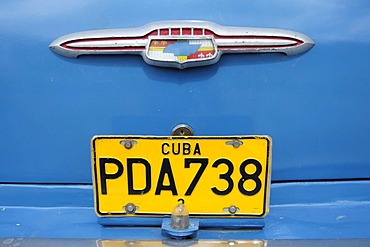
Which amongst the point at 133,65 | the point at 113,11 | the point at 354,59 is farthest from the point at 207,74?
the point at 354,59

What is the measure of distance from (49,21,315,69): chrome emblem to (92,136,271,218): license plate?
23cm

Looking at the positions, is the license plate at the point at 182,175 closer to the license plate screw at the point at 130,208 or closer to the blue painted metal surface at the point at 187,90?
the license plate screw at the point at 130,208

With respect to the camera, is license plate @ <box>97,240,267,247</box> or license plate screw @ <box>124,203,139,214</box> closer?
license plate @ <box>97,240,267,247</box>

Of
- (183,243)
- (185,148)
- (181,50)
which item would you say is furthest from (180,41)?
(183,243)

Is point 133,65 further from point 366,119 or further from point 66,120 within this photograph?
point 366,119

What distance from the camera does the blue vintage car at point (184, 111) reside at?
4.50 feet

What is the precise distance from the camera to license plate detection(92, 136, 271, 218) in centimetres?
135

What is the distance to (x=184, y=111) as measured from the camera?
56.6 inches

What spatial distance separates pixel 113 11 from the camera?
139cm

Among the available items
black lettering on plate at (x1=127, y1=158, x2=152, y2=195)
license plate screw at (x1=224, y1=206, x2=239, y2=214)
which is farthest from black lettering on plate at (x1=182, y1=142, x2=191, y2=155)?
license plate screw at (x1=224, y1=206, x2=239, y2=214)

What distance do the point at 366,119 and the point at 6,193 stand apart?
109 centimetres

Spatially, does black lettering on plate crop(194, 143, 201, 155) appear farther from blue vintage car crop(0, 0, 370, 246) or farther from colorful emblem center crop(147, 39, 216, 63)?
colorful emblem center crop(147, 39, 216, 63)

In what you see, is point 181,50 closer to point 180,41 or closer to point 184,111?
point 180,41

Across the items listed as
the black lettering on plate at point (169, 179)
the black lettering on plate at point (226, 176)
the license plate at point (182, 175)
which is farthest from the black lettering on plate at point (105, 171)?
the black lettering on plate at point (226, 176)
